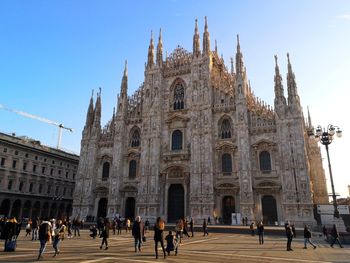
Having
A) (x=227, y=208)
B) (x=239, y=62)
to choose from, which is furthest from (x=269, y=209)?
(x=239, y=62)

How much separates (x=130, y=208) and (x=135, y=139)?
9.00 m

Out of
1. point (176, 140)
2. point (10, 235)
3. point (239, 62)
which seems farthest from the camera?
point (176, 140)

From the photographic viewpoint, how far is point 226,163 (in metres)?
33.0

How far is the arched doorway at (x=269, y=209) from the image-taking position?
29641mm

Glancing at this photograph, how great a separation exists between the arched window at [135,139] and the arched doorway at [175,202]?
7.83 m

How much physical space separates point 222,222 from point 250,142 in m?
9.17

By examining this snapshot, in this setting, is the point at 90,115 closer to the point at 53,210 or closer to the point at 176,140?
the point at 176,140

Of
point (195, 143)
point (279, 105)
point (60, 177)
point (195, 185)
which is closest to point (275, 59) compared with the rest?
point (279, 105)

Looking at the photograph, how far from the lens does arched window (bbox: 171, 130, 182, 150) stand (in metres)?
36.4

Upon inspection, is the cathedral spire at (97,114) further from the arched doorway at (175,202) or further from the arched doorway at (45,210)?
the arched doorway at (45,210)

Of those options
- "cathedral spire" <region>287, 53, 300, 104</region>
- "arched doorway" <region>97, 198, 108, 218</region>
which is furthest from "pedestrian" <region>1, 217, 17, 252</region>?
"cathedral spire" <region>287, 53, 300, 104</region>

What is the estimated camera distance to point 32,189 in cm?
4472

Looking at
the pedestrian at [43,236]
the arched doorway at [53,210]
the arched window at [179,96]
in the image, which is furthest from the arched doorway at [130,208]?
the pedestrian at [43,236]

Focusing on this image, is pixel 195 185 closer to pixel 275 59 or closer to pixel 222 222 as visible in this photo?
pixel 222 222
